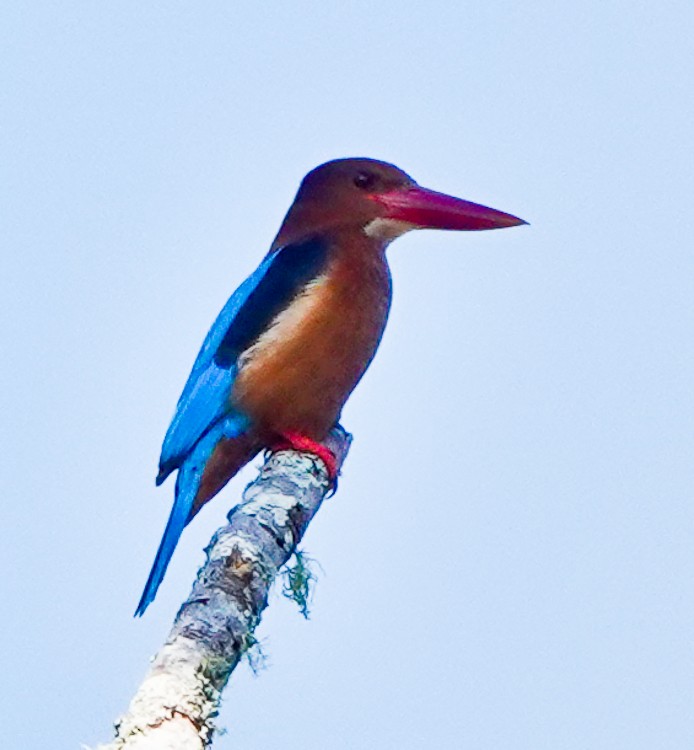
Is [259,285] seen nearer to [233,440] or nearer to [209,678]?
[233,440]

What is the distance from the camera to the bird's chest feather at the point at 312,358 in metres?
4.78

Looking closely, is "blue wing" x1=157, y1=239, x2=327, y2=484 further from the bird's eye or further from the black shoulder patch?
the bird's eye

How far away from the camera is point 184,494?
4.50 meters

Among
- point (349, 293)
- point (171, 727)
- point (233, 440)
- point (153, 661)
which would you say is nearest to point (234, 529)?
point (153, 661)

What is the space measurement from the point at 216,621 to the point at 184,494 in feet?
5.12

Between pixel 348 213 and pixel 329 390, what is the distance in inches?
36.6

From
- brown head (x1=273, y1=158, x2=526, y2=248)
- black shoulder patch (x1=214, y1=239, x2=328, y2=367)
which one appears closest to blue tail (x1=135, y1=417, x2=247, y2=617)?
black shoulder patch (x1=214, y1=239, x2=328, y2=367)

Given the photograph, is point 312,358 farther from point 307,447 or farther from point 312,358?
point 307,447

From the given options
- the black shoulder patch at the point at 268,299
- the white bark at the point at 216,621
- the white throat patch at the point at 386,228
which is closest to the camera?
the white bark at the point at 216,621

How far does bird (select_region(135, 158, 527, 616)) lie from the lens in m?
4.69

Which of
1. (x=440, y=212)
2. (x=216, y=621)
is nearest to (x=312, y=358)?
(x=440, y=212)

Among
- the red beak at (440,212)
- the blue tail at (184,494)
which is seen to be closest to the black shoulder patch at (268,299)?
the blue tail at (184,494)

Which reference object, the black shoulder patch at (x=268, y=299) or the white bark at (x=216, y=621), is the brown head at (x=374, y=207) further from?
the white bark at (x=216, y=621)

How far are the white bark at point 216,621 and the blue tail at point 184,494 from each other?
0.41m
